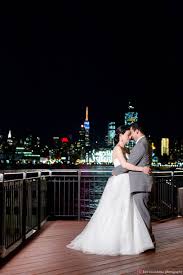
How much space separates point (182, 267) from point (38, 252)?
1.97 metres

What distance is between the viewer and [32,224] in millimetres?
8289

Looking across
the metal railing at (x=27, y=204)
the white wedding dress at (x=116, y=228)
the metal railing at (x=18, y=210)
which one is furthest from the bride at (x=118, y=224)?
the metal railing at (x=18, y=210)

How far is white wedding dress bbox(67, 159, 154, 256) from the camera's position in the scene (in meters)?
6.37

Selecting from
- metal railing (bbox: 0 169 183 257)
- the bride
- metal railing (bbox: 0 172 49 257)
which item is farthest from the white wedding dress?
metal railing (bbox: 0 172 49 257)

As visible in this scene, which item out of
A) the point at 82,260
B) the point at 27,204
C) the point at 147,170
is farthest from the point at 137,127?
the point at 27,204

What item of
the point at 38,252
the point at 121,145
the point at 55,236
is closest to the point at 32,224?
the point at 55,236

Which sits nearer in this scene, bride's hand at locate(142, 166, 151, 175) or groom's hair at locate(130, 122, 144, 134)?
bride's hand at locate(142, 166, 151, 175)

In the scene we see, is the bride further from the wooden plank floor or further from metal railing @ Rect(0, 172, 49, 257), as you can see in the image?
metal railing @ Rect(0, 172, 49, 257)

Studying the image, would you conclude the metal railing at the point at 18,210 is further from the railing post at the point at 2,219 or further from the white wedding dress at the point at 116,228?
the white wedding dress at the point at 116,228

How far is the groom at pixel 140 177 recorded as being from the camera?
6.59 metres

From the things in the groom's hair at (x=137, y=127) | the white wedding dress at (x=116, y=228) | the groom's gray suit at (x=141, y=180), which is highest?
the groom's hair at (x=137, y=127)

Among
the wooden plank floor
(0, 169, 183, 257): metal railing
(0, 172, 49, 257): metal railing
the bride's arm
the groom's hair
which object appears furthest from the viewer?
the groom's hair

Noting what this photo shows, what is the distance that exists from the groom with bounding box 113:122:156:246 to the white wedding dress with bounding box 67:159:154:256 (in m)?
0.09

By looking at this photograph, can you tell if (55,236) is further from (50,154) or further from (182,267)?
(50,154)
